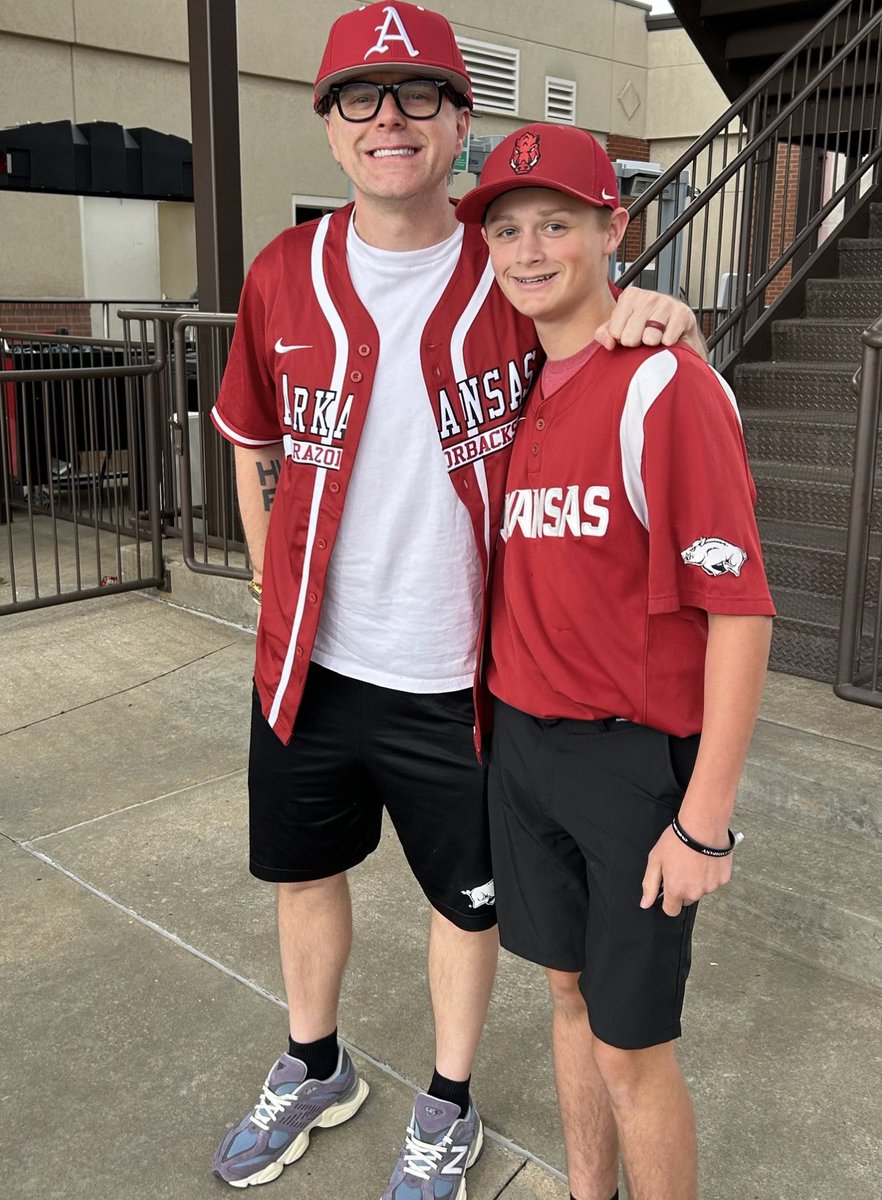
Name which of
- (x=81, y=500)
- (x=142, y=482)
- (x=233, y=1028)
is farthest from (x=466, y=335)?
(x=81, y=500)

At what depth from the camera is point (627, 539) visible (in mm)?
1621

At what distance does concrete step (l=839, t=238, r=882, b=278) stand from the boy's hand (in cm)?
538

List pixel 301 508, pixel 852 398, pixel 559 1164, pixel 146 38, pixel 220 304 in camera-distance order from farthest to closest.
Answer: pixel 146 38 < pixel 220 304 < pixel 852 398 < pixel 559 1164 < pixel 301 508

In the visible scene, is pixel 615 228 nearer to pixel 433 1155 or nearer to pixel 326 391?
pixel 326 391

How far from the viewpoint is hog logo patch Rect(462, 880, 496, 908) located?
6.81 feet

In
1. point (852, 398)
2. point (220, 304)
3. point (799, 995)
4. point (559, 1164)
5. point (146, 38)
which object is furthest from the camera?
point (146, 38)

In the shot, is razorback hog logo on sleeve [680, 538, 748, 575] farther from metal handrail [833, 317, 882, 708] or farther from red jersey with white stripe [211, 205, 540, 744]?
metal handrail [833, 317, 882, 708]

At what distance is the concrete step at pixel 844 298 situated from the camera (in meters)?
5.96

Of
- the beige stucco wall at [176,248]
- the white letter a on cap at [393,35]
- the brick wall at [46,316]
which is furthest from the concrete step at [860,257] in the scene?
the beige stucco wall at [176,248]

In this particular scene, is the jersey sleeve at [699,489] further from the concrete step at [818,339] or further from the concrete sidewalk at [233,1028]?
the concrete step at [818,339]

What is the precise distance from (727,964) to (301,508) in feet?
5.48

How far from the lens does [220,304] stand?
20.0 ft

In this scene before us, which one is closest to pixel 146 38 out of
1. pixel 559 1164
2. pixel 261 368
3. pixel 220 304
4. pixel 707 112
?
pixel 220 304

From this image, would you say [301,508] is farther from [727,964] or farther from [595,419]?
[727,964]
